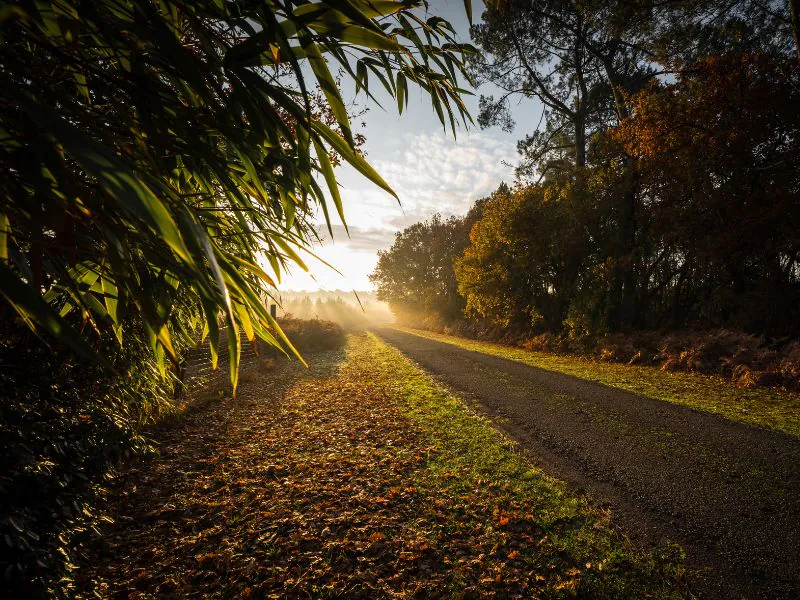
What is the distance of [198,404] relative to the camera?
6.68 meters

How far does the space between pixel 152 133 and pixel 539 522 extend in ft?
12.7

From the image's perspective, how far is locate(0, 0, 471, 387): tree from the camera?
31.3 inches

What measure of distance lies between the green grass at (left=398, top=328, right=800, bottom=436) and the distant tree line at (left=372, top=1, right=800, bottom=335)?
129 inches

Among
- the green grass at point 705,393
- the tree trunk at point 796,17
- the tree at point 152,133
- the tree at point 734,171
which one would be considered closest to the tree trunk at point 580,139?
the tree at point 734,171

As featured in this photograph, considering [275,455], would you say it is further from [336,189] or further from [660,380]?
[660,380]

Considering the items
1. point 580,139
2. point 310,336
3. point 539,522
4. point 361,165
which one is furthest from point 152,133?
point 580,139

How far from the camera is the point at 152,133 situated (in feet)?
3.89

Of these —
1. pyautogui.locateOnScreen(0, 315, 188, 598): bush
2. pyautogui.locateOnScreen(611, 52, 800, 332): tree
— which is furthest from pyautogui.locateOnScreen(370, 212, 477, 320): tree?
pyautogui.locateOnScreen(0, 315, 188, 598): bush

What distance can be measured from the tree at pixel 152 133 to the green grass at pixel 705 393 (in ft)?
23.6

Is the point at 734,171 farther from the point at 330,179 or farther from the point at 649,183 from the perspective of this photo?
the point at 330,179

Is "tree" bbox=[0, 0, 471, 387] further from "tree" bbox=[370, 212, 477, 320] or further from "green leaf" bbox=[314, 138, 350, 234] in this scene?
"tree" bbox=[370, 212, 477, 320]

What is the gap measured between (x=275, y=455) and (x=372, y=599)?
285 centimetres

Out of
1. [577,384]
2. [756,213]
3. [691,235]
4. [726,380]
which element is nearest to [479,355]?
[577,384]

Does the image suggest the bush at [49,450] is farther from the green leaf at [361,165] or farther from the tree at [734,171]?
the tree at [734,171]
